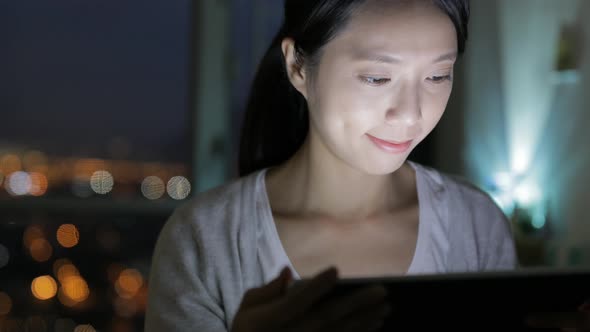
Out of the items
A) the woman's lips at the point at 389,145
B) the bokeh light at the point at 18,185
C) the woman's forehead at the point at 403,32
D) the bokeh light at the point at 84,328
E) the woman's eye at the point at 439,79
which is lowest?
the bokeh light at the point at 84,328

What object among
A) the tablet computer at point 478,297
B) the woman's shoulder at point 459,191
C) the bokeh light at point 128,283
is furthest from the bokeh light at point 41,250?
the tablet computer at point 478,297

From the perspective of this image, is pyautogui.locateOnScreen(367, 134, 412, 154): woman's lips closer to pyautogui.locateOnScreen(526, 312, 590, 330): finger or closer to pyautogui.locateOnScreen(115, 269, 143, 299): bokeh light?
pyautogui.locateOnScreen(526, 312, 590, 330): finger

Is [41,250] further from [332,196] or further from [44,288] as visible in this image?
[332,196]

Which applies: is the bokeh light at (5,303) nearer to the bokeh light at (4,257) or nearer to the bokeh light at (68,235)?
the bokeh light at (4,257)

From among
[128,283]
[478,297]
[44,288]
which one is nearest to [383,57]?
[478,297]

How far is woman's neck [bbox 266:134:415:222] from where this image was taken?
0.88m

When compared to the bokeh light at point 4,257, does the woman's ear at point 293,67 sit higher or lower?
higher

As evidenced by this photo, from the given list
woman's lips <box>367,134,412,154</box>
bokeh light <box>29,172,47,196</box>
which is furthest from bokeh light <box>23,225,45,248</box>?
woman's lips <box>367,134,412,154</box>

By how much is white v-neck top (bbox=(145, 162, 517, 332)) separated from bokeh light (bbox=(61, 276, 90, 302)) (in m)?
2.86

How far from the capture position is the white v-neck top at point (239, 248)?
31.8 inches

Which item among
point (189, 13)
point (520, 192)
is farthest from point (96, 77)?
point (520, 192)

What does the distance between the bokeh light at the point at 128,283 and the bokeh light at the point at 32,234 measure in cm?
48

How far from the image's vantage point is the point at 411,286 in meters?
0.60

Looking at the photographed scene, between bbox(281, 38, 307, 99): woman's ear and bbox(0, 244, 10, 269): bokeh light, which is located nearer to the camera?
bbox(281, 38, 307, 99): woman's ear
